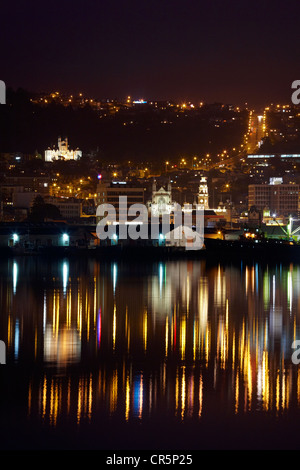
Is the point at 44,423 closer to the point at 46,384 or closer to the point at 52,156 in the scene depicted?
the point at 46,384

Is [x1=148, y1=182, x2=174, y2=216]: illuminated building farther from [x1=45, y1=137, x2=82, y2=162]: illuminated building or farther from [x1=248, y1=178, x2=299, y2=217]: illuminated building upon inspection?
[x1=45, y1=137, x2=82, y2=162]: illuminated building

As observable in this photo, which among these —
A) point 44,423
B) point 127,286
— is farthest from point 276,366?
point 127,286

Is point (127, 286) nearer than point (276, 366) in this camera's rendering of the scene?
No

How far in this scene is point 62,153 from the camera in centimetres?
7206

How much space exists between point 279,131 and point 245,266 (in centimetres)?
6388

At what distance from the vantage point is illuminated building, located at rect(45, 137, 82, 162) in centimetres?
7100

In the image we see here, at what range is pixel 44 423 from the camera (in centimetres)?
779
